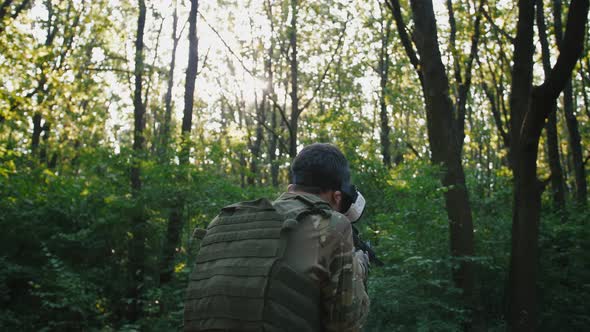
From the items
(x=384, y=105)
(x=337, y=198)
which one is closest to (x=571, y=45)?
(x=337, y=198)

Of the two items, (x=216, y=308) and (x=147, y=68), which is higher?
(x=147, y=68)

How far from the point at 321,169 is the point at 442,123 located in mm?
6428

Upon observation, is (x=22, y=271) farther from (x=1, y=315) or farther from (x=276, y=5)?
(x=276, y=5)

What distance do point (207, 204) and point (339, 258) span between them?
7.62 metres

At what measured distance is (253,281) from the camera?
7.41 ft

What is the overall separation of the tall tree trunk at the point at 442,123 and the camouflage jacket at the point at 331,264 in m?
6.35

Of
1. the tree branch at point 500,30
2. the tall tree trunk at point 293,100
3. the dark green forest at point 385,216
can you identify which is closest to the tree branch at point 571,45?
the dark green forest at point 385,216

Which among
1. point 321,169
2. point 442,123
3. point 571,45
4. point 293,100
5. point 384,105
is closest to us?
point 321,169

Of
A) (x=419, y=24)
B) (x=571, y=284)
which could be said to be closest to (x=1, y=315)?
(x=419, y=24)

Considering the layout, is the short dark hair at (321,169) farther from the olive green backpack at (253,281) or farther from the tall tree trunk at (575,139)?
the tall tree trunk at (575,139)

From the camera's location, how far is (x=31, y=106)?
1384 centimetres

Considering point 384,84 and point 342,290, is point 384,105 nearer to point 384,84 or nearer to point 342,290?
point 384,84

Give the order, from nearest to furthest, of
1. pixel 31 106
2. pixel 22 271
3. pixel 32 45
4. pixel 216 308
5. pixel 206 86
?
pixel 216 308 < pixel 22 271 < pixel 31 106 < pixel 32 45 < pixel 206 86

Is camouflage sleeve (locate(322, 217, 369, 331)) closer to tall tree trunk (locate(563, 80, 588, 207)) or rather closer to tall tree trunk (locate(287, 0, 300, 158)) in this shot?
tall tree trunk (locate(563, 80, 588, 207))
